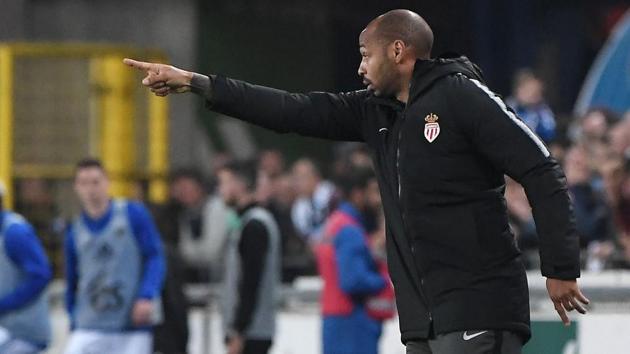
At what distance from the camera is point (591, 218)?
12.6 metres

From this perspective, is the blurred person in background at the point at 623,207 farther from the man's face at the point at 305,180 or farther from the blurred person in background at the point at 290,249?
the man's face at the point at 305,180

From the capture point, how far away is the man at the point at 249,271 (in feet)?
37.1

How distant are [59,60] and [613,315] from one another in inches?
229

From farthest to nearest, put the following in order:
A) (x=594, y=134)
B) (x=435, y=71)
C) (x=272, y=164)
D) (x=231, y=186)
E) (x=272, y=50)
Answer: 1. (x=272, y=50)
2. (x=272, y=164)
3. (x=594, y=134)
4. (x=231, y=186)
5. (x=435, y=71)

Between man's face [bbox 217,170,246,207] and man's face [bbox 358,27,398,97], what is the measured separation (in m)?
4.96

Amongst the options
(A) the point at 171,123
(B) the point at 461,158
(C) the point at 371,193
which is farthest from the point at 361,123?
(A) the point at 171,123

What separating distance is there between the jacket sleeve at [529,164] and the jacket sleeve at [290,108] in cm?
69

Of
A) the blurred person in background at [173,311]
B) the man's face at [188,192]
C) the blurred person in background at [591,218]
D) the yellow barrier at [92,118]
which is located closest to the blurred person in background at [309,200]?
the man's face at [188,192]

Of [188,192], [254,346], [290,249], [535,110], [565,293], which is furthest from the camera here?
[188,192]

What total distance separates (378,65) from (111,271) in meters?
5.03

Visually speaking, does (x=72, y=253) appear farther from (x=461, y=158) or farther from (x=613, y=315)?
(x=461, y=158)

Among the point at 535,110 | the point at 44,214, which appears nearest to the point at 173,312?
the point at 44,214

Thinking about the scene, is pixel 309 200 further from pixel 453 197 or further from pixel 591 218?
pixel 453 197

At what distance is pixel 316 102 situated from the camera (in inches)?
274
